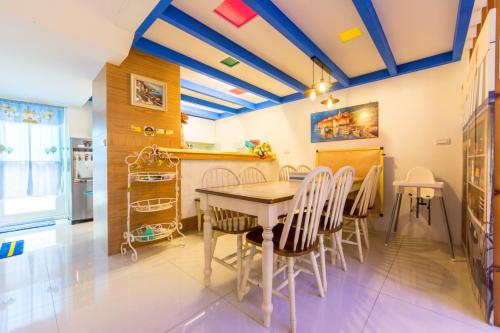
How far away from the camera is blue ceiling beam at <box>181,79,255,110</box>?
3577 mm

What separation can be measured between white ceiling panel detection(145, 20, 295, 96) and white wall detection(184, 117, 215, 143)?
89.6 inches

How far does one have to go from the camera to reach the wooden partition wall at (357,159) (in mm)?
3006

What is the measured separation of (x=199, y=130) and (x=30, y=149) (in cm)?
310

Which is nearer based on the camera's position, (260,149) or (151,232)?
(151,232)

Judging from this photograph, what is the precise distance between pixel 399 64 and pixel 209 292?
3.62 metres

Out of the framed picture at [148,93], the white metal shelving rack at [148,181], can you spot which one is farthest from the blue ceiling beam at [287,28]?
the white metal shelving rack at [148,181]

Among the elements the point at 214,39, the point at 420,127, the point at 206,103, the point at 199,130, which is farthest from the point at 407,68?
the point at 199,130

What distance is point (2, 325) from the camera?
4.32 feet

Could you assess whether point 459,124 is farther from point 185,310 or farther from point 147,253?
point 147,253

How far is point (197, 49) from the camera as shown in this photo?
8.48 ft

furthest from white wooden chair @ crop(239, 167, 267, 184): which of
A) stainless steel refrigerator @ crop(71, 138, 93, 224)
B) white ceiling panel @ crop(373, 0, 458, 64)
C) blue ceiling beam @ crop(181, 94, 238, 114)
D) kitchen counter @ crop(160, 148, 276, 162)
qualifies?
stainless steel refrigerator @ crop(71, 138, 93, 224)

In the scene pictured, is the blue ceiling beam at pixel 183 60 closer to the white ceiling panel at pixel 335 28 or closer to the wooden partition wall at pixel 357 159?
the white ceiling panel at pixel 335 28

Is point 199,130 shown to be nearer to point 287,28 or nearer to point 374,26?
point 287,28

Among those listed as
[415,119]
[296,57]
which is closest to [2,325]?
[296,57]
